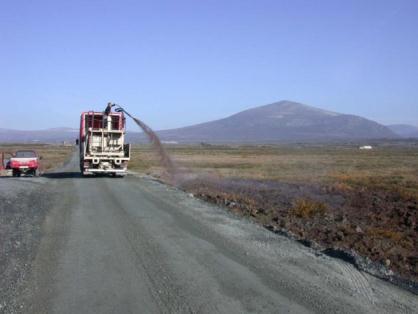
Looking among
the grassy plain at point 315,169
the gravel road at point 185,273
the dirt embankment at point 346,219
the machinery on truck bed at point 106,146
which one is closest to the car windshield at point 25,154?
the machinery on truck bed at point 106,146

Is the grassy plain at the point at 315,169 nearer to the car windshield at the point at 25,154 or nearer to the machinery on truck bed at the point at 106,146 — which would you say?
the machinery on truck bed at the point at 106,146

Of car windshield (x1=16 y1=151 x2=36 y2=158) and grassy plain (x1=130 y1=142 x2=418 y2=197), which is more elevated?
car windshield (x1=16 y1=151 x2=36 y2=158)

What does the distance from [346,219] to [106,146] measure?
15695 mm

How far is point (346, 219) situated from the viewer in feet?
A: 62.2

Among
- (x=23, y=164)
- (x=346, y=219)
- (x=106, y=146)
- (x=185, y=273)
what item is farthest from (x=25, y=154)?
(x=185, y=273)

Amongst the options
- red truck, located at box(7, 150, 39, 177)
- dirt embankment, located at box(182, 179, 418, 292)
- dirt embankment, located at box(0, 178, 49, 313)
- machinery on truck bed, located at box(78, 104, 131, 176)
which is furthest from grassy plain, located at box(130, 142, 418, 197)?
dirt embankment, located at box(0, 178, 49, 313)

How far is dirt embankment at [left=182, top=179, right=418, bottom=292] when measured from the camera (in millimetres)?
11508

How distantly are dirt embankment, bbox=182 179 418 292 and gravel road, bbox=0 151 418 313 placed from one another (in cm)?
117

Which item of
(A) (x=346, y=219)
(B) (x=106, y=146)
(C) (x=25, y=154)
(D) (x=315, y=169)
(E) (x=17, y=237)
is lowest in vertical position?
(D) (x=315, y=169)

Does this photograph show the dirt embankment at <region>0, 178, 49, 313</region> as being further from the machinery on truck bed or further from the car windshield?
the car windshield

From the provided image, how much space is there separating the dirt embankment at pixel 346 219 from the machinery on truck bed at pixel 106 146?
5032 mm

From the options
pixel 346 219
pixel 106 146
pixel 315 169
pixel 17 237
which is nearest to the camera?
pixel 17 237

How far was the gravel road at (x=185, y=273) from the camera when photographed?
7328mm

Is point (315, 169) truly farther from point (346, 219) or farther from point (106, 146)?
point (346, 219)
